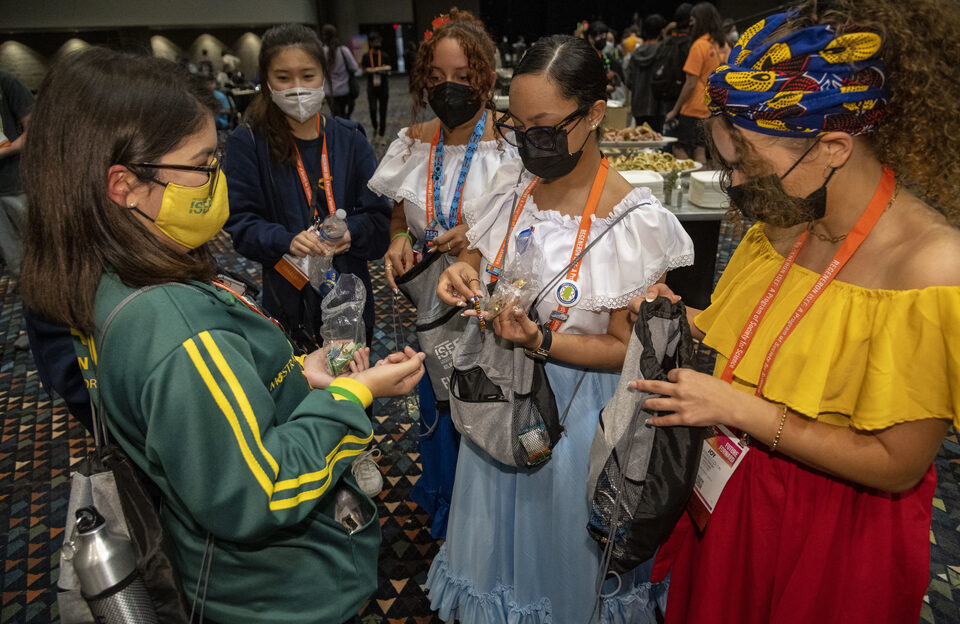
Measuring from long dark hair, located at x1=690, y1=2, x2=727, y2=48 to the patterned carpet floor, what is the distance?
15.4 feet

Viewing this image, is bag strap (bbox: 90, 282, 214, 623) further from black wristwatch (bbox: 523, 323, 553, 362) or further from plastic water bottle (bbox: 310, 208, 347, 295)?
plastic water bottle (bbox: 310, 208, 347, 295)

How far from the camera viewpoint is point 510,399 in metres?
1.65

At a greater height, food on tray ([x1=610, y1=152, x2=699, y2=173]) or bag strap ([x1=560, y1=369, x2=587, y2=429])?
food on tray ([x1=610, y1=152, x2=699, y2=173])

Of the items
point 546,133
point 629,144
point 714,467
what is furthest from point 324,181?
point 629,144

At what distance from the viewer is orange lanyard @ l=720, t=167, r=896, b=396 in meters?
1.15

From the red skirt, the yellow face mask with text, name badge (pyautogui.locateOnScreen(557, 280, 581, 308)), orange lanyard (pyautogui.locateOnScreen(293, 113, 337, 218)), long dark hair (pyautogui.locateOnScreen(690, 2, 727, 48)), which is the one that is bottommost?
the red skirt

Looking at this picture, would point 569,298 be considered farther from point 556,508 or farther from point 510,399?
point 556,508

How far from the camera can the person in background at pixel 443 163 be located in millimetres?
2305


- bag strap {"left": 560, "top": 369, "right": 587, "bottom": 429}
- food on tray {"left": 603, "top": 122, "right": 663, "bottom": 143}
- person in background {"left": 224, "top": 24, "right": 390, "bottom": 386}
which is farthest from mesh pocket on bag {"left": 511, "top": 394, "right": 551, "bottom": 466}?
food on tray {"left": 603, "top": 122, "right": 663, "bottom": 143}

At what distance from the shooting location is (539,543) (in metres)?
1.83

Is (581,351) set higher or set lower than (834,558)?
higher

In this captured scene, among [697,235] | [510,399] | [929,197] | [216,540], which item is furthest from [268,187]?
[697,235]

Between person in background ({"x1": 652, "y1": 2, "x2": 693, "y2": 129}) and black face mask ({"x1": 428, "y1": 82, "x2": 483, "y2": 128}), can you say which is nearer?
black face mask ({"x1": 428, "y1": 82, "x2": 483, "y2": 128})

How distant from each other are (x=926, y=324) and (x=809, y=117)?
444mm
